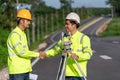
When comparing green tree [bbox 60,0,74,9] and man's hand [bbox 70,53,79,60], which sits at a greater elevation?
man's hand [bbox 70,53,79,60]

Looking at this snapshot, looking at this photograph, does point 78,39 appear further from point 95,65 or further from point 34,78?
point 95,65

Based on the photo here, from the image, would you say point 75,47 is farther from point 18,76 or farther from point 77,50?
point 18,76

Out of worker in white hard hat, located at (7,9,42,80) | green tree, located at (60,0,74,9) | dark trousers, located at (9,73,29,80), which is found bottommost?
green tree, located at (60,0,74,9)

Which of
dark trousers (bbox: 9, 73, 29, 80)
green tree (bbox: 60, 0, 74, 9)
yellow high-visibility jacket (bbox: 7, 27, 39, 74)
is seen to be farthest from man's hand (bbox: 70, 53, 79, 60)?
green tree (bbox: 60, 0, 74, 9)

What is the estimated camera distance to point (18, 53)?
27.7ft

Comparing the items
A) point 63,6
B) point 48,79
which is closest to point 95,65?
point 48,79

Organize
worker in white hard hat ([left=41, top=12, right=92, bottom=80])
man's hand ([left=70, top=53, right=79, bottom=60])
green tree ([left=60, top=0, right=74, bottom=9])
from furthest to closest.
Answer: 1. green tree ([left=60, top=0, right=74, bottom=9])
2. worker in white hard hat ([left=41, top=12, right=92, bottom=80])
3. man's hand ([left=70, top=53, right=79, bottom=60])

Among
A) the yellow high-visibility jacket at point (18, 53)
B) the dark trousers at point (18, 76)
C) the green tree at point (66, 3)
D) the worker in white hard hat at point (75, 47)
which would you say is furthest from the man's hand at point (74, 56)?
the green tree at point (66, 3)

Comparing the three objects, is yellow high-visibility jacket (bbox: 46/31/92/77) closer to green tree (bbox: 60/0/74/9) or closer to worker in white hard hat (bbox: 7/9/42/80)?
worker in white hard hat (bbox: 7/9/42/80)

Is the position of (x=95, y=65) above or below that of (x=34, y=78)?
below

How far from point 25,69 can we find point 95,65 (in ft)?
41.3

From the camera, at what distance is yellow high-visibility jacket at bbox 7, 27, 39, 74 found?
27.7ft

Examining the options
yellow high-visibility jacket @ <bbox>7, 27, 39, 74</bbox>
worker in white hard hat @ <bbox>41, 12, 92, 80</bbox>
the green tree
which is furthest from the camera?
the green tree

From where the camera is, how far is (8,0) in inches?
1474
